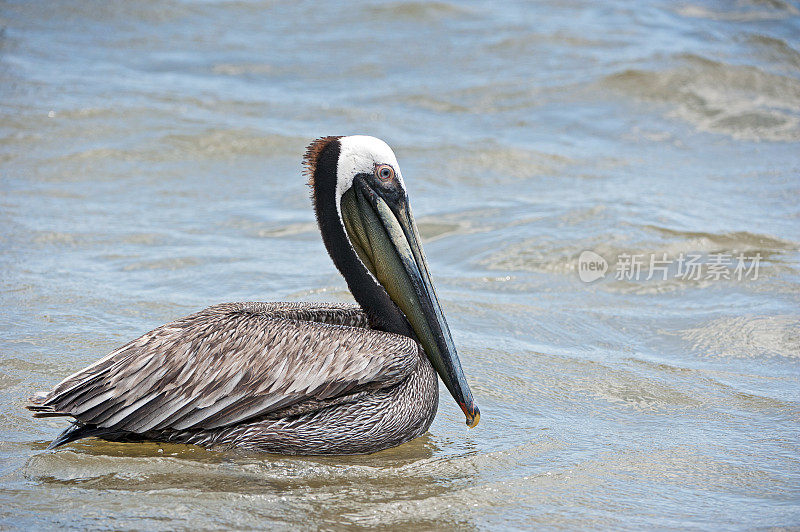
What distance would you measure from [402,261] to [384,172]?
45 cm

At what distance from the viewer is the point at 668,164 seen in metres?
9.88

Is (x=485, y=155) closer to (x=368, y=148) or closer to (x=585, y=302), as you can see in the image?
(x=585, y=302)

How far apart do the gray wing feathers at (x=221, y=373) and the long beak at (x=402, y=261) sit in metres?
0.28

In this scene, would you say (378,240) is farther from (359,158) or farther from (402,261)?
(359,158)

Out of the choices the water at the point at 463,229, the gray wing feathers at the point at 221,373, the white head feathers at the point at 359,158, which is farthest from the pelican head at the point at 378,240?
the water at the point at 463,229

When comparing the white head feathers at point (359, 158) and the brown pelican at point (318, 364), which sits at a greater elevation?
the white head feathers at point (359, 158)

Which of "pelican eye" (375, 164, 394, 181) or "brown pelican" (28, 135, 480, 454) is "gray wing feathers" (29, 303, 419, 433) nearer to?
"brown pelican" (28, 135, 480, 454)

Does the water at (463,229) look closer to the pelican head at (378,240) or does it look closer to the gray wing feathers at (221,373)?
the gray wing feathers at (221,373)

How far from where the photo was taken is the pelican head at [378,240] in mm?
4594

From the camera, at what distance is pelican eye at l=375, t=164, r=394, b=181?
15.0 ft

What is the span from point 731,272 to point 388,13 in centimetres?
944

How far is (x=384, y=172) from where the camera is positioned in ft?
15.0


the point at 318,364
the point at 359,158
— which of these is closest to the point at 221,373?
the point at 318,364

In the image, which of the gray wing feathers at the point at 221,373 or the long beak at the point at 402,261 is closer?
the gray wing feathers at the point at 221,373
